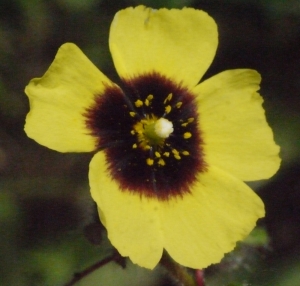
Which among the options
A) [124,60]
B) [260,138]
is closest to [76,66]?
[124,60]

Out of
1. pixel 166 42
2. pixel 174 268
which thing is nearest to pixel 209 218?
pixel 174 268

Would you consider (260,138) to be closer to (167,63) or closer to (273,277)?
(167,63)

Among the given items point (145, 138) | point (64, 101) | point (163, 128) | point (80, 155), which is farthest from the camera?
point (80, 155)

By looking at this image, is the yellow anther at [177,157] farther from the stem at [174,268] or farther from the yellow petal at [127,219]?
the stem at [174,268]

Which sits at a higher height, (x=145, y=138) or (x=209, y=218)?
(x=145, y=138)

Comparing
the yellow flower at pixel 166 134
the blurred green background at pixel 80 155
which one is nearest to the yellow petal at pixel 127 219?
the yellow flower at pixel 166 134

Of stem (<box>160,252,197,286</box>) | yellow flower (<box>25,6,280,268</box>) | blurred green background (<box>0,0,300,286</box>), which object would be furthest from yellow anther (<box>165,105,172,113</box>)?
blurred green background (<box>0,0,300,286</box>)

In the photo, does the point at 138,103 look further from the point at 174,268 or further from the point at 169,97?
the point at 174,268
